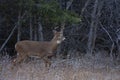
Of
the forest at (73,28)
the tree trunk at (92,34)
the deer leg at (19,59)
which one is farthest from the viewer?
the tree trunk at (92,34)

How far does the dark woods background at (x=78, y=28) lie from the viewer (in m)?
16.4

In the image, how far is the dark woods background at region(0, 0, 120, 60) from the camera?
16.4 m

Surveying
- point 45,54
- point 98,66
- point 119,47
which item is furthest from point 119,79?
point 119,47

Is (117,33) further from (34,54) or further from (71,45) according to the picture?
(34,54)

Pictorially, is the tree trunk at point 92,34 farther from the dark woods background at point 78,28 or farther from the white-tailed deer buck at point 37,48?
the white-tailed deer buck at point 37,48

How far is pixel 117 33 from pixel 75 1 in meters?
2.43

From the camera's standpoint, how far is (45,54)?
45.2 feet

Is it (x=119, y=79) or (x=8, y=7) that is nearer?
(x=119, y=79)

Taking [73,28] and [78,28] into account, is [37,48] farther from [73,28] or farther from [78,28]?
[78,28]

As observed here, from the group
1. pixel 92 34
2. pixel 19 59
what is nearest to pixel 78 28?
pixel 92 34

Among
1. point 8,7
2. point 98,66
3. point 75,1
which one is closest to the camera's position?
point 98,66

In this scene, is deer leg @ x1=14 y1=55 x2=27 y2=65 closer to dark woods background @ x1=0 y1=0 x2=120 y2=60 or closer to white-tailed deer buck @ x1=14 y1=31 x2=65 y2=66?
white-tailed deer buck @ x1=14 y1=31 x2=65 y2=66

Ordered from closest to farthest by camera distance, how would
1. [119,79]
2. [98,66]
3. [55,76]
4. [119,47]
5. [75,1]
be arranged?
1. [55,76]
2. [119,79]
3. [98,66]
4. [119,47]
5. [75,1]

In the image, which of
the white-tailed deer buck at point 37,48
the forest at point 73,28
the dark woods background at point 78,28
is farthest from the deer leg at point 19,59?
the dark woods background at point 78,28
